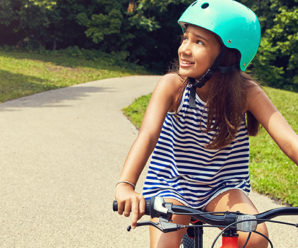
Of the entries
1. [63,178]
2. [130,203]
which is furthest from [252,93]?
[63,178]

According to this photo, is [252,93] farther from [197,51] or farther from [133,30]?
[133,30]

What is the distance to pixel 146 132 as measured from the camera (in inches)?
79.9

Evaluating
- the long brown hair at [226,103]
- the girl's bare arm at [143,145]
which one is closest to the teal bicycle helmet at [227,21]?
the long brown hair at [226,103]

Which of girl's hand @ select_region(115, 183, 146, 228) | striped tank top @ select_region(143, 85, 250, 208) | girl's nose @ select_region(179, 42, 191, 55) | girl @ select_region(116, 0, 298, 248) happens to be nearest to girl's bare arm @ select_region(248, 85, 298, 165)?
girl @ select_region(116, 0, 298, 248)

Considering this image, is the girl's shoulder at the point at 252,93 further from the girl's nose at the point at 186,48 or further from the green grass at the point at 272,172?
the green grass at the point at 272,172

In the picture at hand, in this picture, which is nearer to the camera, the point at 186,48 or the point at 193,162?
the point at 186,48

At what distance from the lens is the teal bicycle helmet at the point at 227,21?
2027mm

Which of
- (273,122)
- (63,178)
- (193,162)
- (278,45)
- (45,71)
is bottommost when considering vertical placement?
(45,71)

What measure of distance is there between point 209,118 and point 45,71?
63.0 ft

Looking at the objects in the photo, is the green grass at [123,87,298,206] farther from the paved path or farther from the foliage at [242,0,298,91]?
the foliage at [242,0,298,91]

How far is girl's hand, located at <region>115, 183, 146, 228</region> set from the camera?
5.07 ft

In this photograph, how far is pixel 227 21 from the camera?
205cm

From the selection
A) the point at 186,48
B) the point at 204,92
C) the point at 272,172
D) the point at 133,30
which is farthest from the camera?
the point at 133,30

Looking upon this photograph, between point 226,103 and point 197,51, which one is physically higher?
point 197,51
